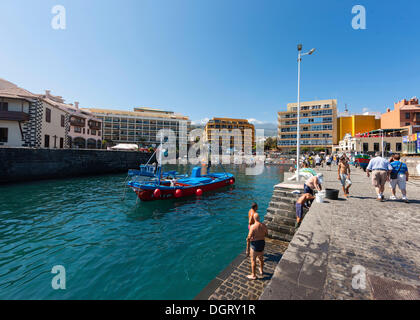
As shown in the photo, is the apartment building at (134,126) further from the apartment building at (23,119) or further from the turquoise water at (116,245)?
the turquoise water at (116,245)

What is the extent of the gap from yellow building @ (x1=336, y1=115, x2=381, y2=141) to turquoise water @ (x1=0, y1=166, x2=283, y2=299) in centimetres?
6664

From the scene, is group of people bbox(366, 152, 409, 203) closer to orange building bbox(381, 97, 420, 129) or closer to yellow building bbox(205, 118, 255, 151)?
orange building bbox(381, 97, 420, 129)

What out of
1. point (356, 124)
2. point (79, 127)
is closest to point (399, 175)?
point (79, 127)

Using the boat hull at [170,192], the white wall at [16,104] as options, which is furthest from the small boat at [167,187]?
the white wall at [16,104]

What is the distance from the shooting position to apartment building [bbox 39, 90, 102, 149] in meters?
39.5

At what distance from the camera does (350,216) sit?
6230 millimetres

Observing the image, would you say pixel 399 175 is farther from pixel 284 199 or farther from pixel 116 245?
pixel 116 245

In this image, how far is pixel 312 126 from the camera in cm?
6900

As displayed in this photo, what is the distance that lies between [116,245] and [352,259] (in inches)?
316
